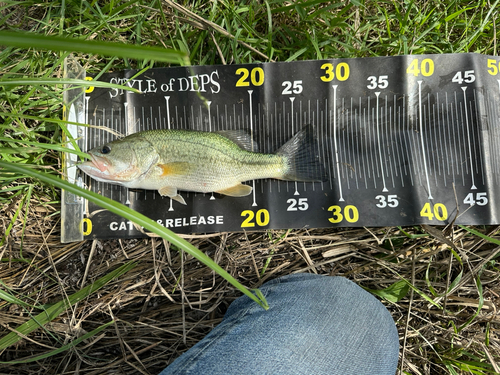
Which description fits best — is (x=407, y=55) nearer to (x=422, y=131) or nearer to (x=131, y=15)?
(x=422, y=131)

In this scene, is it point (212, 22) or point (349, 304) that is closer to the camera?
point (349, 304)

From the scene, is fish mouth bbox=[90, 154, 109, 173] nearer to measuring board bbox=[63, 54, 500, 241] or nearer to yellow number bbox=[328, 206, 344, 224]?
measuring board bbox=[63, 54, 500, 241]

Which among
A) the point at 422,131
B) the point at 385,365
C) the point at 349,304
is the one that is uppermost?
the point at 422,131

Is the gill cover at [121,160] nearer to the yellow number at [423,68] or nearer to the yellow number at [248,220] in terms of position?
the yellow number at [248,220]

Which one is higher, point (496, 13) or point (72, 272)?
point (496, 13)

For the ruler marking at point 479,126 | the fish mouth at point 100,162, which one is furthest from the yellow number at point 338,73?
the fish mouth at point 100,162

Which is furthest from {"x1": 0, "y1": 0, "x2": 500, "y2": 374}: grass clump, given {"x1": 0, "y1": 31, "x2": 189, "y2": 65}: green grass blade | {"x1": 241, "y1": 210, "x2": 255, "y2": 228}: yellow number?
{"x1": 0, "y1": 31, "x2": 189, "y2": 65}: green grass blade

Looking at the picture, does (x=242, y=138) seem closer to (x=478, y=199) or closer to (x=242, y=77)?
(x=242, y=77)

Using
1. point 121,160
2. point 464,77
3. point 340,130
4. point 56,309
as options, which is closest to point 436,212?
point 340,130

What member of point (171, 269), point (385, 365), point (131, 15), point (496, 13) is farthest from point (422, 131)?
point (131, 15)
